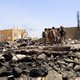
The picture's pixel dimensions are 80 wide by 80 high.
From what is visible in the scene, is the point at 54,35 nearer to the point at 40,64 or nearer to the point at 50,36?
the point at 50,36

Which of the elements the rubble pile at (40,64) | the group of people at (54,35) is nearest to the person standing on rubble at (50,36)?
the group of people at (54,35)

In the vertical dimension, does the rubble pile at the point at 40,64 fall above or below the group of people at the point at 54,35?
below

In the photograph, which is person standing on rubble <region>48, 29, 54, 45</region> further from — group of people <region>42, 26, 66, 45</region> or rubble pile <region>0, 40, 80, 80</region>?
rubble pile <region>0, 40, 80, 80</region>

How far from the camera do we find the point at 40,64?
11.5 m

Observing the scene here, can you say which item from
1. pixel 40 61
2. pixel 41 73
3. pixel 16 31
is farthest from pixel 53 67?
pixel 16 31

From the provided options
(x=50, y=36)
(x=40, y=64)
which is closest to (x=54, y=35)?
(x=50, y=36)

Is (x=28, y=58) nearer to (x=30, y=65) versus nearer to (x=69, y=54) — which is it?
(x=30, y=65)

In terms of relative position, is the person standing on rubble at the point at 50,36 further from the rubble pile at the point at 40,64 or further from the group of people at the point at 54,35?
the rubble pile at the point at 40,64

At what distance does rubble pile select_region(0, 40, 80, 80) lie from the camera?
33.7 feet

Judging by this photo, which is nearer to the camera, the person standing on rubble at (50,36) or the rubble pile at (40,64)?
the rubble pile at (40,64)

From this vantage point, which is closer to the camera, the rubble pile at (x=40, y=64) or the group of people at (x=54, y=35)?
the rubble pile at (x=40, y=64)

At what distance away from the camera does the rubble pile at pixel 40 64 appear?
10273mm

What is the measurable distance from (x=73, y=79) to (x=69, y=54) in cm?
301

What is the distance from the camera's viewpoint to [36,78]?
393 inches
